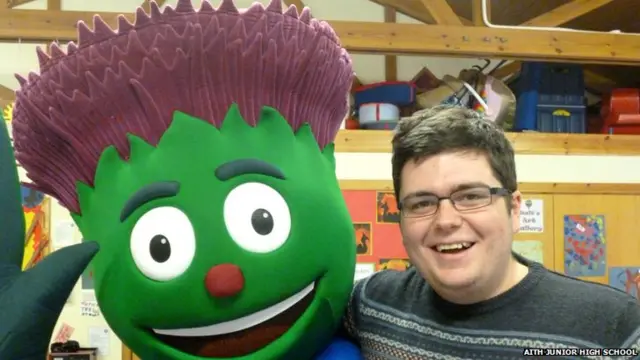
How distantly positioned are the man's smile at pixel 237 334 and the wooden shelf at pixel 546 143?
2025 millimetres

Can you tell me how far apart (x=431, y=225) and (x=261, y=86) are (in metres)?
0.40

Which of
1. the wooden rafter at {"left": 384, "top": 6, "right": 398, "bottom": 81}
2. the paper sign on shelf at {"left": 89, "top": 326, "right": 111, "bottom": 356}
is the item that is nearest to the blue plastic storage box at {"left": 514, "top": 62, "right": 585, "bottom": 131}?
the wooden rafter at {"left": 384, "top": 6, "right": 398, "bottom": 81}

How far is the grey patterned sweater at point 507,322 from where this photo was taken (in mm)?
1071

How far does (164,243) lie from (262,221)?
0.53 feet

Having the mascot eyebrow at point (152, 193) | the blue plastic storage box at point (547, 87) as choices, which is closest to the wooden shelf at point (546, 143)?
the blue plastic storage box at point (547, 87)

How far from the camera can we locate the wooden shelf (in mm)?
3080

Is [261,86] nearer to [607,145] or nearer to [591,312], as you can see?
[591,312]

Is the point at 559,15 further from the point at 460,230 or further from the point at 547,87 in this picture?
the point at 460,230

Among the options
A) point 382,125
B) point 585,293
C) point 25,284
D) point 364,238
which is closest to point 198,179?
point 25,284

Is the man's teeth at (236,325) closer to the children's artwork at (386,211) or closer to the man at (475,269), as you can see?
the man at (475,269)

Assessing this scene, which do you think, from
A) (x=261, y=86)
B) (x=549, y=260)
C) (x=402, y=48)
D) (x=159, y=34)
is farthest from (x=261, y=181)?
(x=549, y=260)

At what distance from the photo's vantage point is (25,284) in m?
0.94

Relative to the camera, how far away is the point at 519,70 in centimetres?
376

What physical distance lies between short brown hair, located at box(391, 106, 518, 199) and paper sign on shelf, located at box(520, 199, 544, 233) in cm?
213
